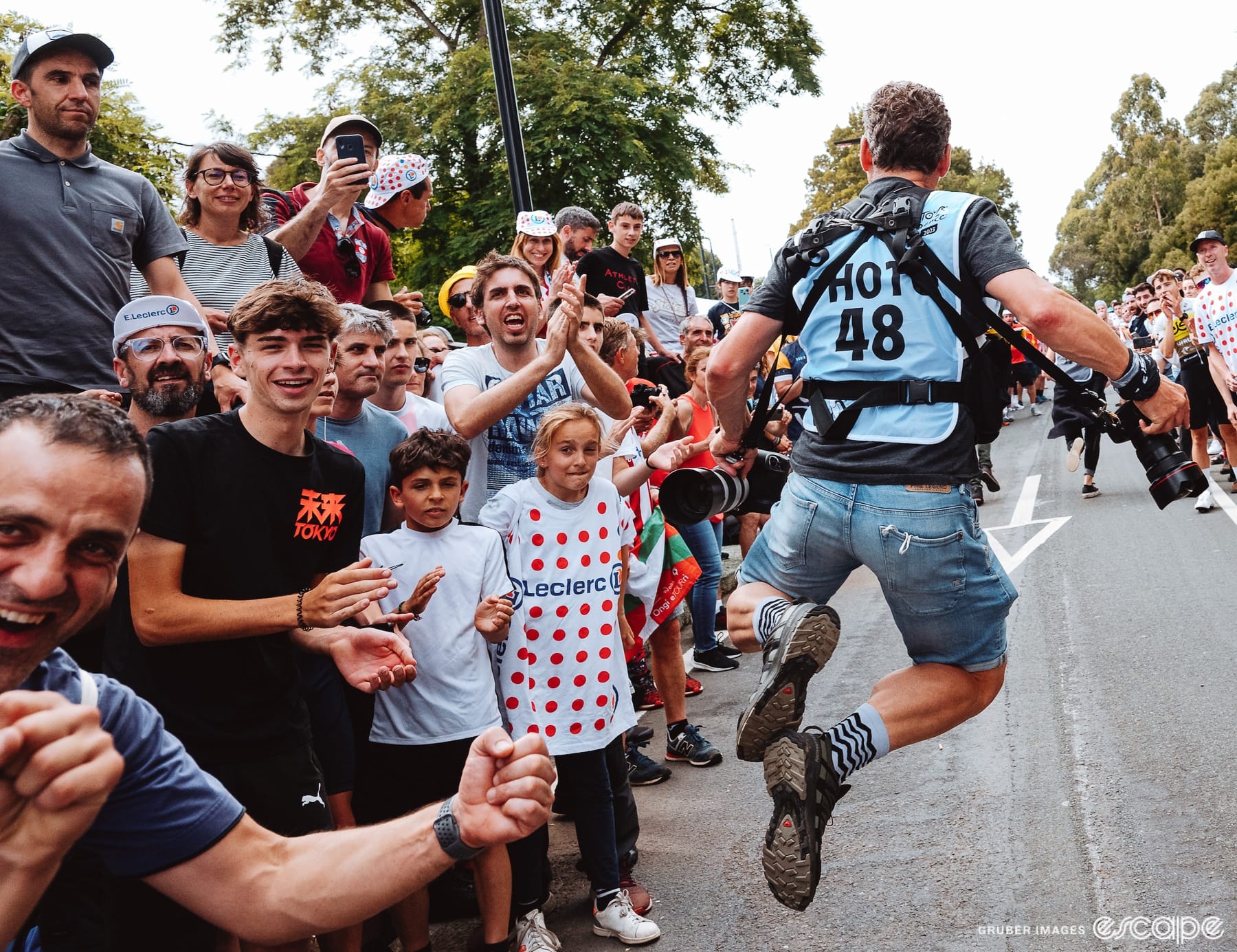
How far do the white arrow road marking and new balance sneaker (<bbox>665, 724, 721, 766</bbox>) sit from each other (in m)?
3.34

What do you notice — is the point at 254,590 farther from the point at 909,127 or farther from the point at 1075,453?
the point at 1075,453

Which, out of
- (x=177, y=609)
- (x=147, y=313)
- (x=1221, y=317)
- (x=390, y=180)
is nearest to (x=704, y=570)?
(x=390, y=180)

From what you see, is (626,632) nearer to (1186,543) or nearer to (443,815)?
(443,815)

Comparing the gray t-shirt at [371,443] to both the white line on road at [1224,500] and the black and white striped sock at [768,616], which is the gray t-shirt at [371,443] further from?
the white line on road at [1224,500]

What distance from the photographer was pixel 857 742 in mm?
3393

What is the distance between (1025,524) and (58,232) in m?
9.27

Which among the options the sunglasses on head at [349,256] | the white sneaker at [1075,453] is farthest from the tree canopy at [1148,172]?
the sunglasses on head at [349,256]

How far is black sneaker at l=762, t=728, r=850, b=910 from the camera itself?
10.1 ft

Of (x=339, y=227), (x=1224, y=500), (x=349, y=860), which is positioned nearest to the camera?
(x=349, y=860)

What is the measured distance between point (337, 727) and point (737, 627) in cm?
137

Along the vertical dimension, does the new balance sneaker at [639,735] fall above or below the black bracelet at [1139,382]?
below

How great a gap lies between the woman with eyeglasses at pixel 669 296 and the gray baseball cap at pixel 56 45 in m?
6.39

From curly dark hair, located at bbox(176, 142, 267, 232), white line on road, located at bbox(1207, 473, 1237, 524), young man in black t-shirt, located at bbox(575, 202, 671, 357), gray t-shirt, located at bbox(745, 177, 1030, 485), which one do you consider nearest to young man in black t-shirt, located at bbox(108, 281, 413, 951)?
gray t-shirt, located at bbox(745, 177, 1030, 485)

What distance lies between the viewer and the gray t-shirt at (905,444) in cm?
320
